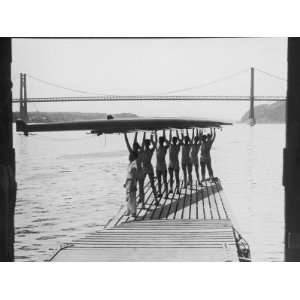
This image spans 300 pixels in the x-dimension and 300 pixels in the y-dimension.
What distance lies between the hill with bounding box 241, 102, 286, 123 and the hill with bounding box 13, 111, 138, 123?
130 cm

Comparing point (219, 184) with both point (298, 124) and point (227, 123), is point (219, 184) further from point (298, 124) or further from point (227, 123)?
point (298, 124)

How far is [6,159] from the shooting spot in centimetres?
478

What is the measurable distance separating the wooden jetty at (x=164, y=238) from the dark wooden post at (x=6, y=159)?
A: 1.66 feet

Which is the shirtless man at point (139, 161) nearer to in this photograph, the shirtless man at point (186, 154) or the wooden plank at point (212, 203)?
the shirtless man at point (186, 154)

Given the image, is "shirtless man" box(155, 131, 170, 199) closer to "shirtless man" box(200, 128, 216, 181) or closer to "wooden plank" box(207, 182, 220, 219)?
"shirtless man" box(200, 128, 216, 181)

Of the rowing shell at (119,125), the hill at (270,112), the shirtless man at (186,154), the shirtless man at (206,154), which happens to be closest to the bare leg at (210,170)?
the shirtless man at (206,154)

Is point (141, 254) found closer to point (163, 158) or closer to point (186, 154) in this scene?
point (163, 158)

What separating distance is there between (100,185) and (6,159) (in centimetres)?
102

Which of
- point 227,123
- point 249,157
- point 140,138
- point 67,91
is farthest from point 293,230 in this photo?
point 67,91

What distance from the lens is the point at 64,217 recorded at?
5180mm

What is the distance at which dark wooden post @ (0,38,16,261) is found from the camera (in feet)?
15.5

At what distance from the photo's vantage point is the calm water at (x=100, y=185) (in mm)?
5121

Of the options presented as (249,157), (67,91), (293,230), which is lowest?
(293,230)

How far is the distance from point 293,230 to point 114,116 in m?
2.13
